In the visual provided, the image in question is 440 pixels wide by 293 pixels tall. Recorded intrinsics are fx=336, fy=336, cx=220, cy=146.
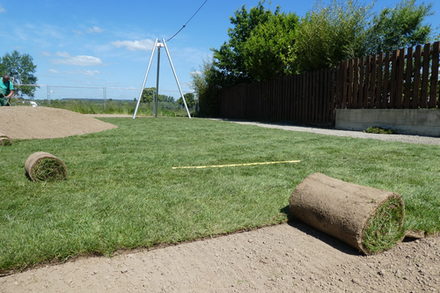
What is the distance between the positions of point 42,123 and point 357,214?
31.0 feet

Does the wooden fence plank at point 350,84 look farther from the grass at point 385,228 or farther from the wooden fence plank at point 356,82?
the grass at point 385,228

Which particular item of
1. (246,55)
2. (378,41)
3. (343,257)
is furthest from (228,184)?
(246,55)

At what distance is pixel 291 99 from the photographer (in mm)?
15000

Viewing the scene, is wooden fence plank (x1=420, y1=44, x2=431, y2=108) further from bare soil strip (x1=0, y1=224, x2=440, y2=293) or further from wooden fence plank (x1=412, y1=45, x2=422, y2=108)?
bare soil strip (x1=0, y1=224, x2=440, y2=293)

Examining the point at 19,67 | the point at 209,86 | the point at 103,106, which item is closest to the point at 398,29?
the point at 209,86

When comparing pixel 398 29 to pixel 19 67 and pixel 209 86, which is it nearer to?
pixel 209 86

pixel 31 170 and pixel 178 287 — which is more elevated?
pixel 31 170

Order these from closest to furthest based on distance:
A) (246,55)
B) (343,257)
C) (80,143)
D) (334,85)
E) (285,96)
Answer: (343,257)
(80,143)
(334,85)
(285,96)
(246,55)

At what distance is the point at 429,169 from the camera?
451 cm

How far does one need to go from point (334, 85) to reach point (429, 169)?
8338mm

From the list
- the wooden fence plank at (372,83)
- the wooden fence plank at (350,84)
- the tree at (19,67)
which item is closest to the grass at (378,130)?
the wooden fence plank at (372,83)

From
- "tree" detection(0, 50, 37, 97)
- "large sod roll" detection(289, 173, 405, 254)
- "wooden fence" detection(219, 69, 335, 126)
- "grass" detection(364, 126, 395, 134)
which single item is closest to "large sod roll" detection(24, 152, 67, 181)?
"large sod roll" detection(289, 173, 405, 254)

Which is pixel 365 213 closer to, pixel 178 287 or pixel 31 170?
pixel 178 287

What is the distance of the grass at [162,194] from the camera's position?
2.31 metres
